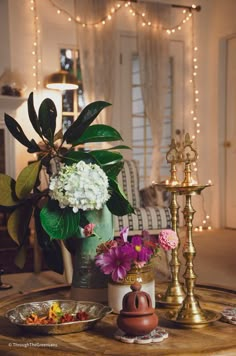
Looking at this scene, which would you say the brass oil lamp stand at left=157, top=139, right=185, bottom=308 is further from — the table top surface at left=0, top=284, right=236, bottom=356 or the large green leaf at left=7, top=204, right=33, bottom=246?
the large green leaf at left=7, top=204, right=33, bottom=246

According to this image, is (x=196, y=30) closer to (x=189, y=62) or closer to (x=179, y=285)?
(x=189, y=62)

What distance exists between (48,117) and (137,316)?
64cm

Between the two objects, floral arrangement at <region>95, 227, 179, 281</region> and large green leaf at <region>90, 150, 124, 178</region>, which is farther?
large green leaf at <region>90, 150, 124, 178</region>

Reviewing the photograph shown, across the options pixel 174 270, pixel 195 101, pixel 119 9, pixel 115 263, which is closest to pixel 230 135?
pixel 195 101

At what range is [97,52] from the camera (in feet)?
18.0

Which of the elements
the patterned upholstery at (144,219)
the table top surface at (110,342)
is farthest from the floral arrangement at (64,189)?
the patterned upholstery at (144,219)

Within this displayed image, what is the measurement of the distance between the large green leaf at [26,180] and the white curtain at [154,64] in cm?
443

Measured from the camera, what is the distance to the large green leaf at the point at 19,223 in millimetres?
1476

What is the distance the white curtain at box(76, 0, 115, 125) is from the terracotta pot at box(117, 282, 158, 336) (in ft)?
14.6

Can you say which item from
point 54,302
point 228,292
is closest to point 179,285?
point 228,292

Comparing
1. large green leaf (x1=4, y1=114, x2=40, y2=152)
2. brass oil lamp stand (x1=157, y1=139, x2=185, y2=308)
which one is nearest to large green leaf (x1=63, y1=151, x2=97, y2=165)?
large green leaf (x1=4, y1=114, x2=40, y2=152)

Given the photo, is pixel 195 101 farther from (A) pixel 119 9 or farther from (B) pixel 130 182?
(B) pixel 130 182

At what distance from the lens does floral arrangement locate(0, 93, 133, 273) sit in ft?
4.46

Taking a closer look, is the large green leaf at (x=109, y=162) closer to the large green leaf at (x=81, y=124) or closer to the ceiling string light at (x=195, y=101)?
the large green leaf at (x=81, y=124)
